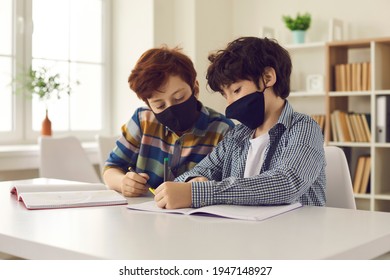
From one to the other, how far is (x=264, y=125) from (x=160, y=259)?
853mm

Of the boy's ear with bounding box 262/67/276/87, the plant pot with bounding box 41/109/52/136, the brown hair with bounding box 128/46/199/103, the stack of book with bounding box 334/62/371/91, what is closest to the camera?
the boy's ear with bounding box 262/67/276/87

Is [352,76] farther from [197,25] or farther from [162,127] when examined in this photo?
[162,127]

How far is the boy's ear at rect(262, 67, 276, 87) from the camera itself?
1630 mm

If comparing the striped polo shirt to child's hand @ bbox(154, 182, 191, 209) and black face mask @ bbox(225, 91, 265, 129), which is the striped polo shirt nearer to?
black face mask @ bbox(225, 91, 265, 129)

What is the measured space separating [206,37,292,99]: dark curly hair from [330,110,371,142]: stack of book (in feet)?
8.22

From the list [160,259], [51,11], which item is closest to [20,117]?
[51,11]

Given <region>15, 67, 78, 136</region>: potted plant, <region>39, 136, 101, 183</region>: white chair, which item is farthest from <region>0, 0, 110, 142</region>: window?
<region>39, 136, 101, 183</region>: white chair

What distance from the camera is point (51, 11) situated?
4.27 metres

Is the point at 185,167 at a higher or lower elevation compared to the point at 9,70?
lower

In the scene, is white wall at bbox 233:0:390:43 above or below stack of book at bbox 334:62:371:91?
above

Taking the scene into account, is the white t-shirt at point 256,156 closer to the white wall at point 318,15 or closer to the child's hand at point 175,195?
the child's hand at point 175,195

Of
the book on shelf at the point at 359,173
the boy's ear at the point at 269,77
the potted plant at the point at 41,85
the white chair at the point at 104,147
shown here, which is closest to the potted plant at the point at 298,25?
the book on shelf at the point at 359,173
